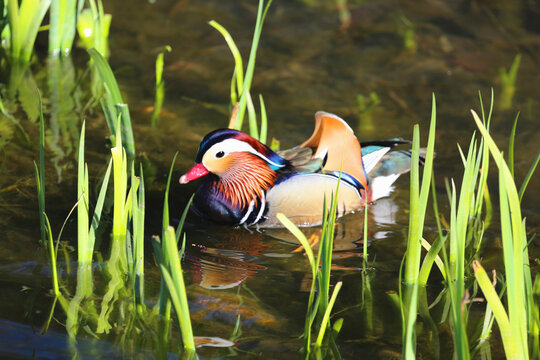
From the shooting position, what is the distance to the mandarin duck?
14.1 feet

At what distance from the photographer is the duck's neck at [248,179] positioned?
14.5 ft

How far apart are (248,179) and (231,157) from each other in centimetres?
19

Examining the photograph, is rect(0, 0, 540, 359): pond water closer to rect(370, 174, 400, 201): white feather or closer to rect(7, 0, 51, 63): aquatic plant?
rect(370, 174, 400, 201): white feather

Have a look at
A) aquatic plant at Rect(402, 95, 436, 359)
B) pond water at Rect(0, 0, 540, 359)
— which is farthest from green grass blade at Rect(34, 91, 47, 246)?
aquatic plant at Rect(402, 95, 436, 359)

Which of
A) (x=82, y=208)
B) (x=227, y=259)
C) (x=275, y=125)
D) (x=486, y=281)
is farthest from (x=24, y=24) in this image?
(x=486, y=281)

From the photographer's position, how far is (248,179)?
446 centimetres

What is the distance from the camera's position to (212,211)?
14.3 ft

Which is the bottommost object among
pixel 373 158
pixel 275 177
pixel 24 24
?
pixel 275 177

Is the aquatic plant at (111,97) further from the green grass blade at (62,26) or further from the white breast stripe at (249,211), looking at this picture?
the green grass blade at (62,26)

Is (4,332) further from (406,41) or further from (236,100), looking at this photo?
(406,41)

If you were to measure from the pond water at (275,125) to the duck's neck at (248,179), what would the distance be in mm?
236

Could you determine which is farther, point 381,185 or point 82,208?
point 381,185

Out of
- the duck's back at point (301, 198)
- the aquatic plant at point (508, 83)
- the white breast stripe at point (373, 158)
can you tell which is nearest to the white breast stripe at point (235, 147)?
the duck's back at point (301, 198)

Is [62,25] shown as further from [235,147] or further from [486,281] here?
[486,281]
